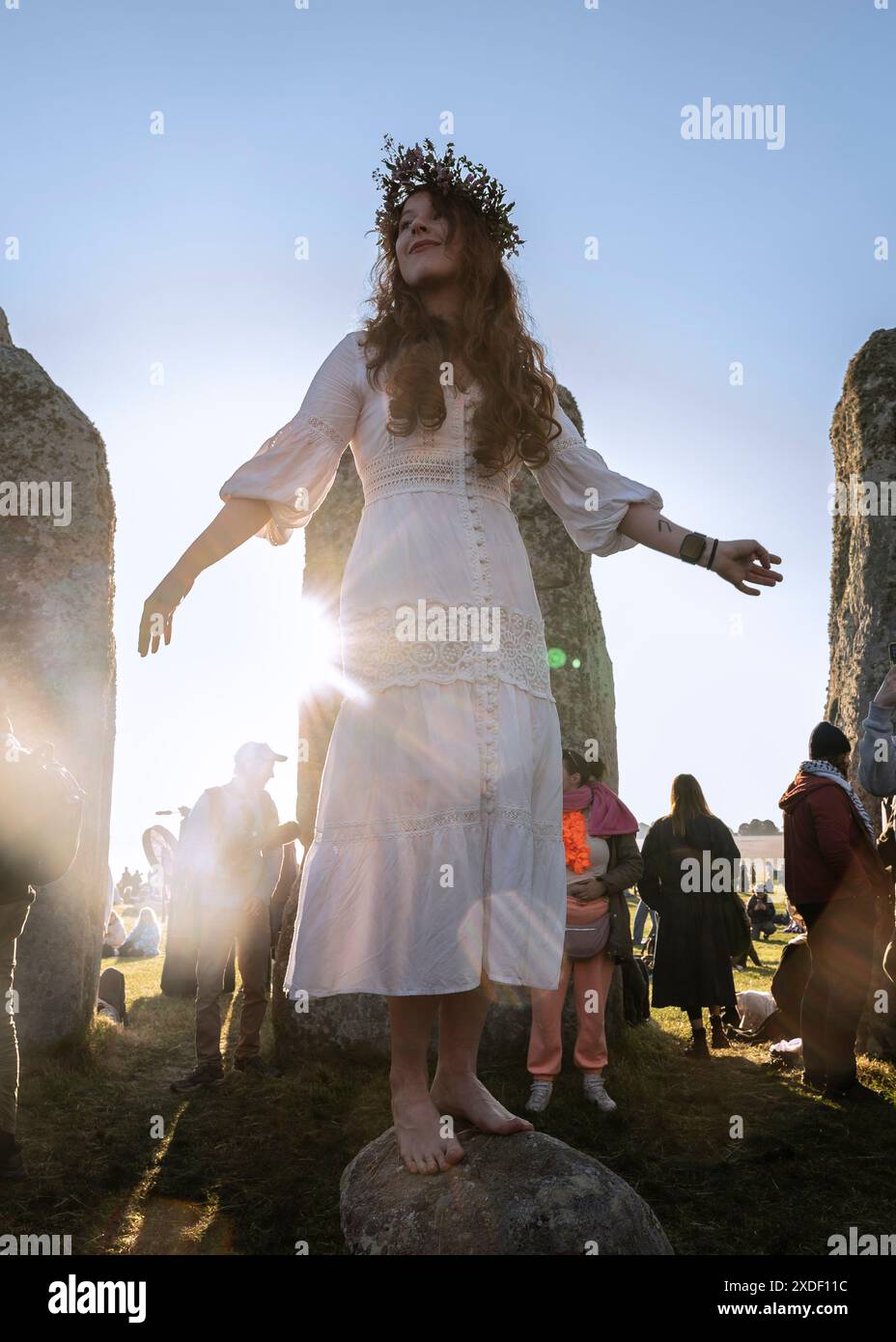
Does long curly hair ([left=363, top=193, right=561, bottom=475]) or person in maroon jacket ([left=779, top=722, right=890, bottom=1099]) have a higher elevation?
long curly hair ([left=363, top=193, right=561, bottom=475])

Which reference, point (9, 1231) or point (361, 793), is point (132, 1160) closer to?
point (9, 1231)

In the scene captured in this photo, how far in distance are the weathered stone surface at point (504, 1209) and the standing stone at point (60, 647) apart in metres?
4.87

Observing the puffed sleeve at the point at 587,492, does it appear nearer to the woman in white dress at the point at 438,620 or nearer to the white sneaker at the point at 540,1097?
the woman in white dress at the point at 438,620

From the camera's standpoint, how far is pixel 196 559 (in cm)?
299

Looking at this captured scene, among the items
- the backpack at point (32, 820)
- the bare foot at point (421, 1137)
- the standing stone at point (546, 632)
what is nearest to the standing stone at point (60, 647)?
A: the standing stone at point (546, 632)

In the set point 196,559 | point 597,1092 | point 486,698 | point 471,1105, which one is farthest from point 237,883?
point 486,698

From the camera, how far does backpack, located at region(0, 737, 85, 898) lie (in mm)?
4148

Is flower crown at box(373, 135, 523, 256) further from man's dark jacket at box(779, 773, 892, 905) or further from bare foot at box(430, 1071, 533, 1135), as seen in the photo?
man's dark jacket at box(779, 773, 892, 905)

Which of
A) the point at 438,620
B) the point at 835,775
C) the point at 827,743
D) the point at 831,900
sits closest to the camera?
the point at 438,620

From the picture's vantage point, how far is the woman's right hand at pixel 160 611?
2826 mm

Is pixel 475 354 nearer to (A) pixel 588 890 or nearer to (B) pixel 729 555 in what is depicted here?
(B) pixel 729 555

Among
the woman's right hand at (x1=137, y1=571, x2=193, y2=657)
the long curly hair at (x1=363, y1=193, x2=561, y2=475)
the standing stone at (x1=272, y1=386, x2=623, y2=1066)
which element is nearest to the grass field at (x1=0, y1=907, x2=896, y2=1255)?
the standing stone at (x1=272, y1=386, x2=623, y2=1066)

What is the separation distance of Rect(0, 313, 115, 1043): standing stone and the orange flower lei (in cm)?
344

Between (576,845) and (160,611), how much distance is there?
471 cm
